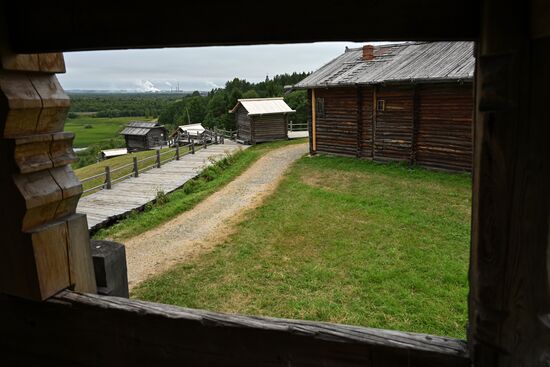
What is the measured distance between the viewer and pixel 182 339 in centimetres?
167

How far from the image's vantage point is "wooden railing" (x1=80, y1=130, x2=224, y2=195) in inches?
623

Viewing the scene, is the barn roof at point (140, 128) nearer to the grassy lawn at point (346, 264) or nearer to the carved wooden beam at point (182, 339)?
the grassy lawn at point (346, 264)

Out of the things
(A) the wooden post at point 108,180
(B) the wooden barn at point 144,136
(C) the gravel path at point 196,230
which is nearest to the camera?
(C) the gravel path at point 196,230

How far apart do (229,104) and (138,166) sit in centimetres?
3128

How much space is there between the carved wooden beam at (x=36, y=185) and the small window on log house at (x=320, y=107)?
18.3 metres

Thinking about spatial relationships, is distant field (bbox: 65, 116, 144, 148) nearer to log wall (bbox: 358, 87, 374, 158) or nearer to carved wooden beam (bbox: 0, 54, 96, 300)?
log wall (bbox: 358, 87, 374, 158)

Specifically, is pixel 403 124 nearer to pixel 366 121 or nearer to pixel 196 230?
pixel 366 121

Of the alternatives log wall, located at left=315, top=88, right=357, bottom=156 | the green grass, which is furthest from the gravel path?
log wall, located at left=315, top=88, right=357, bottom=156

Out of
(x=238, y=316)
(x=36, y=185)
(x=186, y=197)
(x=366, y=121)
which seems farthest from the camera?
(x=366, y=121)

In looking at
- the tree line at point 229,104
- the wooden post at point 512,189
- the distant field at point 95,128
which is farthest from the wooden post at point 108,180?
the distant field at point 95,128

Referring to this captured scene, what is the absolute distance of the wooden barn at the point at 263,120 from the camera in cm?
2784

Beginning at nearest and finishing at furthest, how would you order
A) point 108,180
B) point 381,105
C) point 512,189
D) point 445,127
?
point 512,189, point 445,127, point 108,180, point 381,105

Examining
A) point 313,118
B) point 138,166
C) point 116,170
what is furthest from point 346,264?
point 138,166

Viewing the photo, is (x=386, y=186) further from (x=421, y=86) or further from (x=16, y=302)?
(x=16, y=302)
